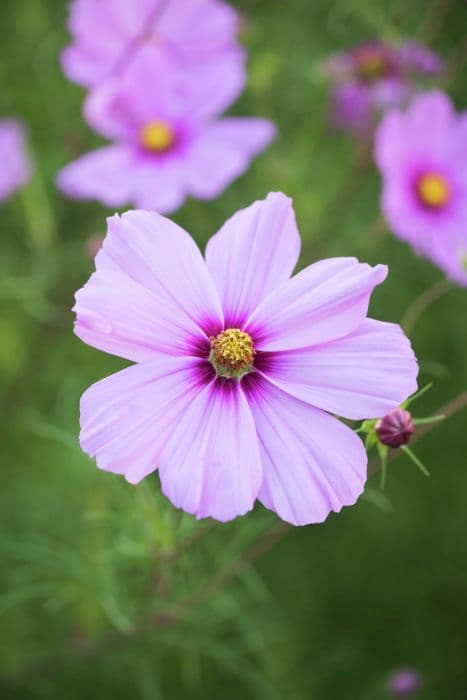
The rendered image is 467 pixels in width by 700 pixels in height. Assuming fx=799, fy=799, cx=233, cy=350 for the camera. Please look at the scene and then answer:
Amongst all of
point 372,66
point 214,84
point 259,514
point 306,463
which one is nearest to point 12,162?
point 214,84

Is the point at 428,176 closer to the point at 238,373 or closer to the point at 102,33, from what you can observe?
the point at 102,33

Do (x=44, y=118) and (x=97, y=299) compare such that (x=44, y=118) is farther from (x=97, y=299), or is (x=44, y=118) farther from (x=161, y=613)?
(x=97, y=299)

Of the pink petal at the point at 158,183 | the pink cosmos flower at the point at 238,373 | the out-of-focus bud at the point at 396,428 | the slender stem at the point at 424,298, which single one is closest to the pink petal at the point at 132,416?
the pink cosmos flower at the point at 238,373

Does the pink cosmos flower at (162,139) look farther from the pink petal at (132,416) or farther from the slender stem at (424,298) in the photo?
the pink petal at (132,416)

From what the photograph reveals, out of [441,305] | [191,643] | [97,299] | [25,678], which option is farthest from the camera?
[441,305]

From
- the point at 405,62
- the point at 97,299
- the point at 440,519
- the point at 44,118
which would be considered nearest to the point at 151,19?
Result: the point at 405,62

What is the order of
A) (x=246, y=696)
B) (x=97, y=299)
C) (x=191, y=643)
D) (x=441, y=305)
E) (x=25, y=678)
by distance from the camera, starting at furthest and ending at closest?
(x=441, y=305), (x=246, y=696), (x=25, y=678), (x=191, y=643), (x=97, y=299)

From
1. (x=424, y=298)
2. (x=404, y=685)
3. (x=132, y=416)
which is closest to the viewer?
(x=132, y=416)
